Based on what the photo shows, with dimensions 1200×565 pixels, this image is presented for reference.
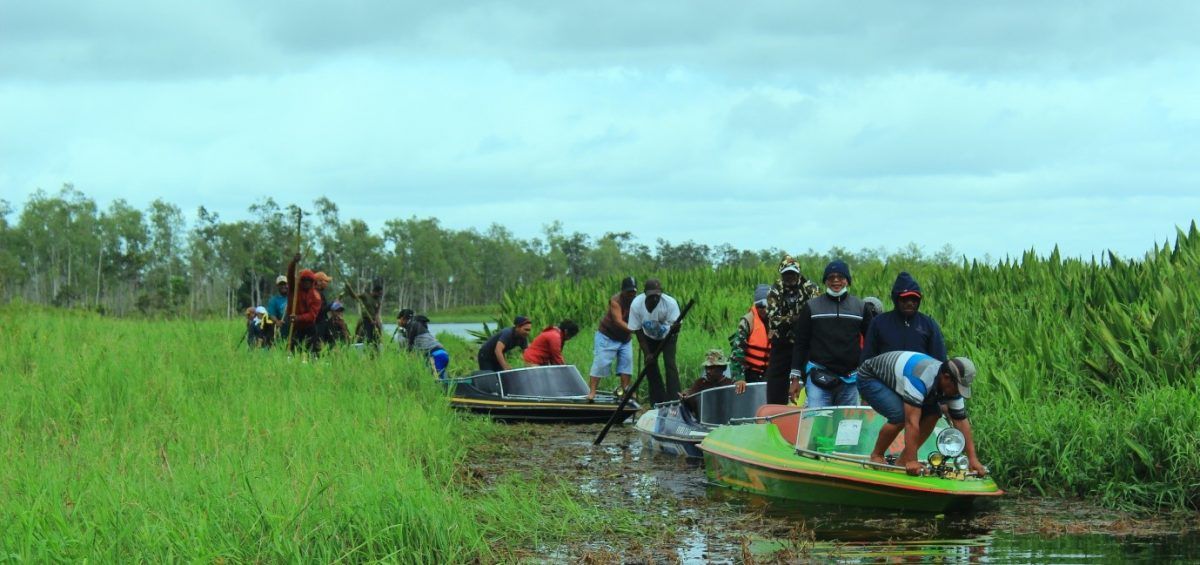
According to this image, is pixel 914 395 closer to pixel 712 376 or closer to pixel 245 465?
pixel 712 376

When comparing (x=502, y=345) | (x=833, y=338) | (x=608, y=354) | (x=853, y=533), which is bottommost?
(x=853, y=533)

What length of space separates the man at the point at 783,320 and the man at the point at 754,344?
3.12ft

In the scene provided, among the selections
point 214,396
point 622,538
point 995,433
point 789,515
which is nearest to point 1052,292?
point 995,433

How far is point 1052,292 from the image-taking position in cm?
1548

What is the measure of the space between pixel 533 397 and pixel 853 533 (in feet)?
26.3

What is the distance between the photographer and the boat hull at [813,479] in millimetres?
→ 8867

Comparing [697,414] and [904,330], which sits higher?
[904,330]

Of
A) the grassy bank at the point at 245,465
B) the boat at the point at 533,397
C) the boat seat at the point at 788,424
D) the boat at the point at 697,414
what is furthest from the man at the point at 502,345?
the boat seat at the point at 788,424

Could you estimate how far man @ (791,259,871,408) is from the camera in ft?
34.5

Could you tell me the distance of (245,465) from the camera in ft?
29.3

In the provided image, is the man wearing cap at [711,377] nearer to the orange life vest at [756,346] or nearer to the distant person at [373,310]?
the orange life vest at [756,346]

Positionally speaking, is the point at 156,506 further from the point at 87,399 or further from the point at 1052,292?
the point at 1052,292

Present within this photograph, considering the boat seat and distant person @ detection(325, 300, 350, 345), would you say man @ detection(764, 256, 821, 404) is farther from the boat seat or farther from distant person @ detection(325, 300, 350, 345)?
distant person @ detection(325, 300, 350, 345)

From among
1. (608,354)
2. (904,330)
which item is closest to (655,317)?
(608,354)
